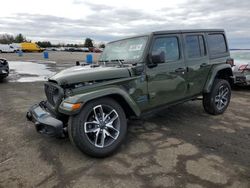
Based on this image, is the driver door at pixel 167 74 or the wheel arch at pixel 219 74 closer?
the driver door at pixel 167 74

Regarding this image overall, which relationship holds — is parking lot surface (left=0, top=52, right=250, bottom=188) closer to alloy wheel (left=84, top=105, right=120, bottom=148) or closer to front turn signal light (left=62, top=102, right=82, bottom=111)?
alloy wheel (left=84, top=105, right=120, bottom=148)

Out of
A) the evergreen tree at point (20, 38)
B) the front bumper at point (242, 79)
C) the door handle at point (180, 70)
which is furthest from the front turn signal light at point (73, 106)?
the evergreen tree at point (20, 38)

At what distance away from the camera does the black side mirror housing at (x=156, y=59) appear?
4190 millimetres

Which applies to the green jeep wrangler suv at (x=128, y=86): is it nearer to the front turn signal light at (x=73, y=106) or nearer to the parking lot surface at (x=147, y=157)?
the front turn signal light at (x=73, y=106)

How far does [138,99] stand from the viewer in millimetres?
4195

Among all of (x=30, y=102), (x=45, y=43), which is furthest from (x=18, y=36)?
(x=30, y=102)

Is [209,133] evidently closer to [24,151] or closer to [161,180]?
[161,180]

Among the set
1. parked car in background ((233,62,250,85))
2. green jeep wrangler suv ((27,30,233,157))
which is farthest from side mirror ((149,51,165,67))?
parked car in background ((233,62,250,85))

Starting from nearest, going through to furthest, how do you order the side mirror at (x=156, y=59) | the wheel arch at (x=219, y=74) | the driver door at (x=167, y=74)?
the side mirror at (x=156, y=59), the driver door at (x=167, y=74), the wheel arch at (x=219, y=74)

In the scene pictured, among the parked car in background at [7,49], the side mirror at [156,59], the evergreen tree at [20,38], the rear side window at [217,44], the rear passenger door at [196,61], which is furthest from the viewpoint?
the evergreen tree at [20,38]

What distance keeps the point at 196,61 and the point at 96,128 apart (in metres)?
2.72

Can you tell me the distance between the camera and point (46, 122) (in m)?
3.62

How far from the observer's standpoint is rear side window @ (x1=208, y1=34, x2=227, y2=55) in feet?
18.6

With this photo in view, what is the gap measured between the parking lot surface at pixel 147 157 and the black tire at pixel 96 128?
173mm
